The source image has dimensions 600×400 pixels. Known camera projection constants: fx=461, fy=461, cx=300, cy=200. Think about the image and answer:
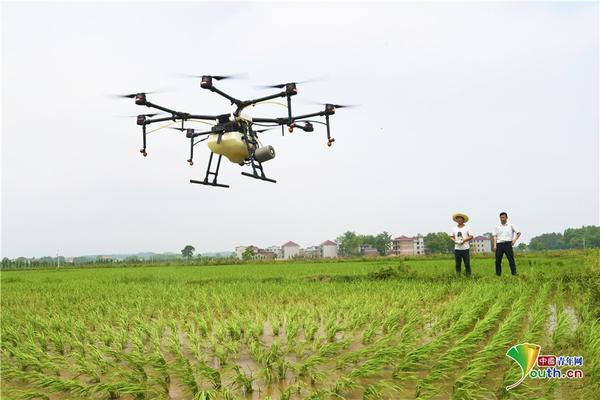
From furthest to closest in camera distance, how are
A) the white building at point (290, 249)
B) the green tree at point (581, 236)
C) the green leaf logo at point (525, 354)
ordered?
the white building at point (290, 249) → the green tree at point (581, 236) → the green leaf logo at point (525, 354)

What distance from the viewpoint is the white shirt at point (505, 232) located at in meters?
10.3

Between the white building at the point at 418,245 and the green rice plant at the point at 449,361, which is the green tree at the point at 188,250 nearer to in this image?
the white building at the point at 418,245

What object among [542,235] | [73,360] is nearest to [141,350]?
[73,360]

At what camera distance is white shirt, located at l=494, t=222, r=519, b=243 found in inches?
406

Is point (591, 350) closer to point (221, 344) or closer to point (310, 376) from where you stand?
point (310, 376)

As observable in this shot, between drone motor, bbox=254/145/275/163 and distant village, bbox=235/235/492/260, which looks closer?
drone motor, bbox=254/145/275/163

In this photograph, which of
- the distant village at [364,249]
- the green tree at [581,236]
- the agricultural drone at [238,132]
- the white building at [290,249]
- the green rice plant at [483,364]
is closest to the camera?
the green rice plant at [483,364]

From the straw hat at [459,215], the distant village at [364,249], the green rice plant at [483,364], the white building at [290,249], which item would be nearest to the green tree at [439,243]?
the distant village at [364,249]

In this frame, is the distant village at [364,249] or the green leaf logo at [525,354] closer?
the green leaf logo at [525,354]

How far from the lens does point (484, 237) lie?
10431cm

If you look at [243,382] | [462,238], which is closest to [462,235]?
[462,238]

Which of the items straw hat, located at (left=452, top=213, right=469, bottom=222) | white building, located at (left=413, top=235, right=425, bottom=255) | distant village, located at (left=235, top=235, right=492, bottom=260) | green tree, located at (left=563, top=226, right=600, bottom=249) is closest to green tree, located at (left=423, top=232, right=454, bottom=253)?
distant village, located at (left=235, top=235, right=492, bottom=260)

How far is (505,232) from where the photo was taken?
10.3 m

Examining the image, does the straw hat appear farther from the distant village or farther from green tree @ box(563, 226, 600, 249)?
green tree @ box(563, 226, 600, 249)
